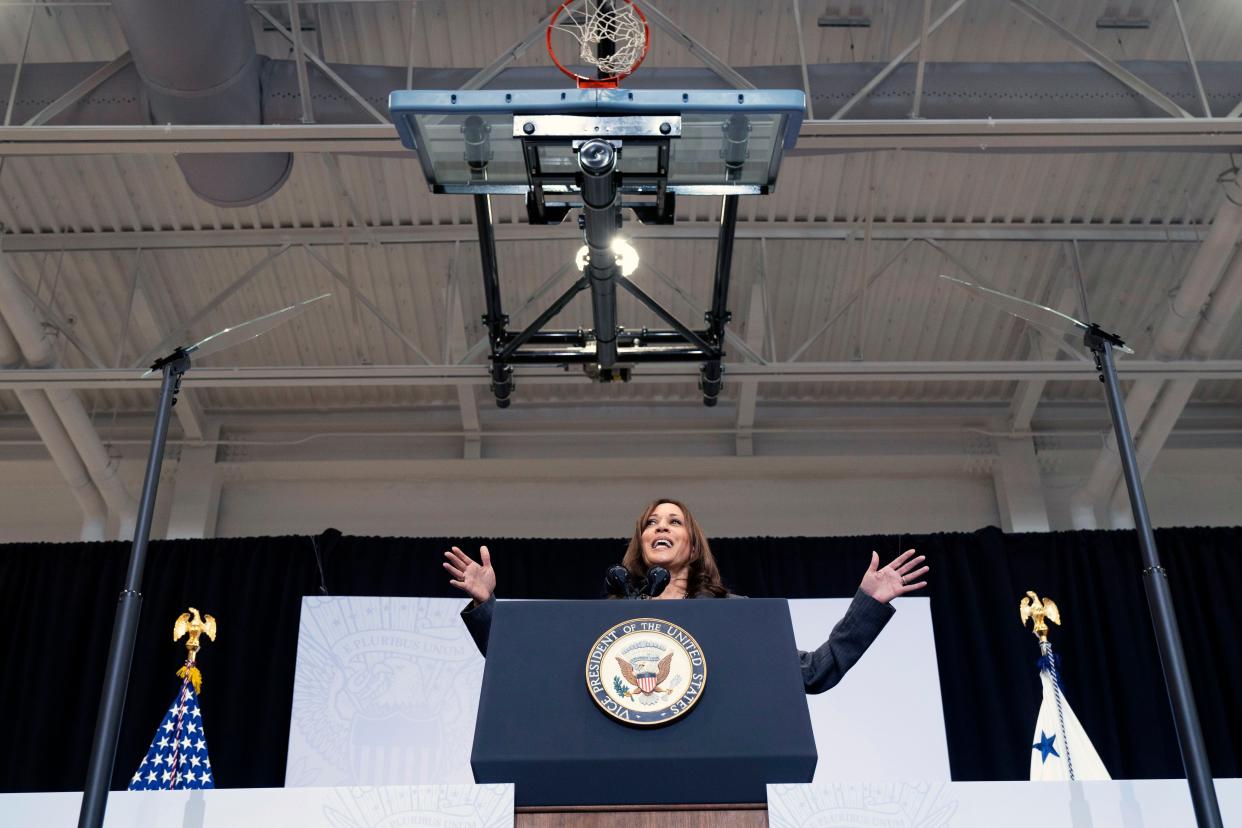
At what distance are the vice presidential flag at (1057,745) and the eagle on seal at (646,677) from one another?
3.27 metres

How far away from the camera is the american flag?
15.6 ft

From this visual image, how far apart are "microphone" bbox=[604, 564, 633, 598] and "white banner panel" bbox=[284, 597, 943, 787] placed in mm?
4416

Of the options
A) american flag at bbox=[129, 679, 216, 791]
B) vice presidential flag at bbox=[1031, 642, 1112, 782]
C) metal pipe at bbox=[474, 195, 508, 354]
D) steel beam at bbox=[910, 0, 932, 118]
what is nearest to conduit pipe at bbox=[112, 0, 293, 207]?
metal pipe at bbox=[474, 195, 508, 354]

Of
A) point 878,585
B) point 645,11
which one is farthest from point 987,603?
point 878,585

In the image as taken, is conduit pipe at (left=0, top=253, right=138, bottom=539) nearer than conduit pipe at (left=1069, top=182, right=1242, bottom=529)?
No

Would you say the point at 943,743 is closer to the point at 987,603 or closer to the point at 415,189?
the point at 987,603

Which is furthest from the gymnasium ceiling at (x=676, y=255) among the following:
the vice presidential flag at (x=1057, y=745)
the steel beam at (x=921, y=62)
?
the vice presidential flag at (x=1057, y=745)

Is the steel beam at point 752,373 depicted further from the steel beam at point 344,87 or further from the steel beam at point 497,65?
the steel beam at point 497,65

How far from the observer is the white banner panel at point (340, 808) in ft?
5.04

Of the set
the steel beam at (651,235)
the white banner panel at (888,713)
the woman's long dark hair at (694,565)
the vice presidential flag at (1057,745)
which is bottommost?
the woman's long dark hair at (694,565)

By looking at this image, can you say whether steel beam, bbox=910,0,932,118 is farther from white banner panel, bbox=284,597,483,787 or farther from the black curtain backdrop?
white banner panel, bbox=284,597,483,787

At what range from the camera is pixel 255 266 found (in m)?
6.71

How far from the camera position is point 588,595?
7.75 metres

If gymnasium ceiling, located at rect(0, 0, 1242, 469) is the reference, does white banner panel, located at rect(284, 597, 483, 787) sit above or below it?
below
